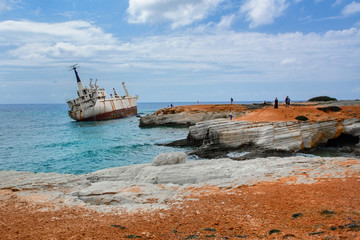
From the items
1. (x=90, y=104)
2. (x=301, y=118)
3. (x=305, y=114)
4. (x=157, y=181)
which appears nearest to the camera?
(x=157, y=181)

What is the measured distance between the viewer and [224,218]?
748 cm

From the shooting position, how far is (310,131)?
24.7 m

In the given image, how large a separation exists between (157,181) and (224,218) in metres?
6.00

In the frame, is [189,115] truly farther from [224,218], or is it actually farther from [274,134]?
[224,218]

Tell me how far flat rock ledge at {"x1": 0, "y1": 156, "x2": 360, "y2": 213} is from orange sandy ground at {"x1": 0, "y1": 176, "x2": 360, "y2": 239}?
0.83 metres

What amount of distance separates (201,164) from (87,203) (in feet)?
22.5

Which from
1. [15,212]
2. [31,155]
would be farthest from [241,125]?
[31,155]

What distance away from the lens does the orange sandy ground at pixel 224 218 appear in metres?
6.55

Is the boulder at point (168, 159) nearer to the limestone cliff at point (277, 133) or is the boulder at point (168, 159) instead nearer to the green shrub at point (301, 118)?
the limestone cliff at point (277, 133)

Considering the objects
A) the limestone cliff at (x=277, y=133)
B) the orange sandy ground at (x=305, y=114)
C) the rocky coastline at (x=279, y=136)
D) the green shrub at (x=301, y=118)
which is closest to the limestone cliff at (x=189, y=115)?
the orange sandy ground at (x=305, y=114)

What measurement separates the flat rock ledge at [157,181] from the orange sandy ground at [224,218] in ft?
2.72

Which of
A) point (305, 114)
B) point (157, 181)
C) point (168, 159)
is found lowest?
point (157, 181)

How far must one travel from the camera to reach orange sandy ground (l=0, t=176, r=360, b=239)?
6.55 metres

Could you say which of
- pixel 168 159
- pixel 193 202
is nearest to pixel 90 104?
pixel 168 159
